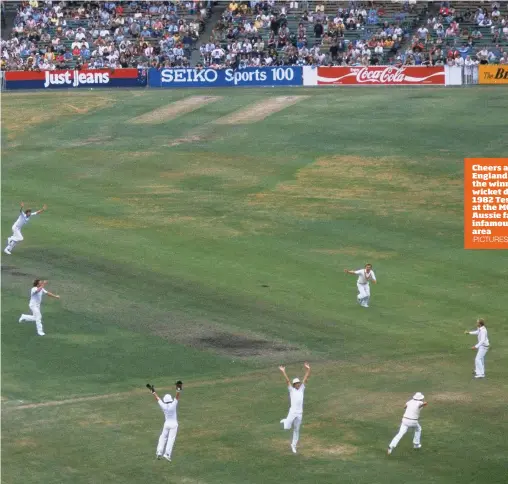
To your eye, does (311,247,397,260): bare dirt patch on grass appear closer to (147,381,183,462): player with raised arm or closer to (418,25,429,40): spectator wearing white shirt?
(147,381,183,462): player with raised arm

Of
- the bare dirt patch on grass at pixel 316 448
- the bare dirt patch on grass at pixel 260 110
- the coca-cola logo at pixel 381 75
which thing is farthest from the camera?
the coca-cola logo at pixel 381 75

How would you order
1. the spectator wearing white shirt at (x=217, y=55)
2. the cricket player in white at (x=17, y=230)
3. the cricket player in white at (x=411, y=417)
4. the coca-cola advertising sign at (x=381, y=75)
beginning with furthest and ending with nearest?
the spectator wearing white shirt at (x=217, y=55) < the coca-cola advertising sign at (x=381, y=75) < the cricket player in white at (x=17, y=230) < the cricket player in white at (x=411, y=417)

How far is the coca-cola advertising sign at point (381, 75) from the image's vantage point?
259 feet

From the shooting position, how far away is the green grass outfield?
31.5 meters

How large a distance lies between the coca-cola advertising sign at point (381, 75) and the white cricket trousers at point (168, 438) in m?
53.3

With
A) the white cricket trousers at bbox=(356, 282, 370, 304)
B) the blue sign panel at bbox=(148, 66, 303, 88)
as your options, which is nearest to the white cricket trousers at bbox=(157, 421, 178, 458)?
the white cricket trousers at bbox=(356, 282, 370, 304)

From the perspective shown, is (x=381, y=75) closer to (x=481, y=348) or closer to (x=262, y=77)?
(x=262, y=77)

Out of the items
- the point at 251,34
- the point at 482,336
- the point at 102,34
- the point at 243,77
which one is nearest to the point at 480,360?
the point at 482,336

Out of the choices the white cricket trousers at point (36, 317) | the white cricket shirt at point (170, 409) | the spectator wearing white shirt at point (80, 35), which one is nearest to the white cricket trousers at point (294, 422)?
the white cricket shirt at point (170, 409)

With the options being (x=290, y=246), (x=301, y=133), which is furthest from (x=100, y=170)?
(x=290, y=246)

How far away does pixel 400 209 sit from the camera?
57625 millimetres

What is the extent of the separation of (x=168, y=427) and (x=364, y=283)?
16.2 metres

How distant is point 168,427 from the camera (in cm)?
2962

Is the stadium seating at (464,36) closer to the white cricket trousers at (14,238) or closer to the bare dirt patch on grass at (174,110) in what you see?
the bare dirt patch on grass at (174,110)
